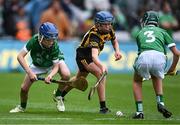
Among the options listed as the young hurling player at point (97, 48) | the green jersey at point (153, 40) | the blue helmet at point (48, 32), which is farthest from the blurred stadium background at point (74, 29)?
the green jersey at point (153, 40)

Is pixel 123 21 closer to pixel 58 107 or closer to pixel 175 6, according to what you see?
pixel 175 6

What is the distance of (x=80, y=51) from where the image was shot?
51.5 feet

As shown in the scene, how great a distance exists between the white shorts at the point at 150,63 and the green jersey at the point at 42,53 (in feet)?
6.12

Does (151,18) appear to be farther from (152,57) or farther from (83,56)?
(83,56)

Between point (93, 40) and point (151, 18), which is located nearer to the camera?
point (151, 18)

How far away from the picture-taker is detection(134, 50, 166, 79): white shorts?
1369 cm

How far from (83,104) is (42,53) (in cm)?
277

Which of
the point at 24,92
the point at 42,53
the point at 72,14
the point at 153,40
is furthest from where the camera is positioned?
the point at 72,14

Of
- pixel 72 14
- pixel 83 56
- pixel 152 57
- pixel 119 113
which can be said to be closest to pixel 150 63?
pixel 152 57

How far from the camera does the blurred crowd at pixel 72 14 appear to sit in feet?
95.9

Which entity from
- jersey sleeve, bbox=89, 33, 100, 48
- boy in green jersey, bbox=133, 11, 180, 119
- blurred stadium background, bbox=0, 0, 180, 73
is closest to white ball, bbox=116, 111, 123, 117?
boy in green jersey, bbox=133, 11, 180, 119

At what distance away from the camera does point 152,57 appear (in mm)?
13703

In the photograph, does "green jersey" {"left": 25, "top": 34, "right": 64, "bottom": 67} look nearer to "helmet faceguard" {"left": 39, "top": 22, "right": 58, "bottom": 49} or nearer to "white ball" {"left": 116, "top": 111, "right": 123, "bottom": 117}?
"helmet faceguard" {"left": 39, "top": 22, "right": 58, "bottom": 49}

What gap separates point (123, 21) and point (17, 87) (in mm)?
9796
